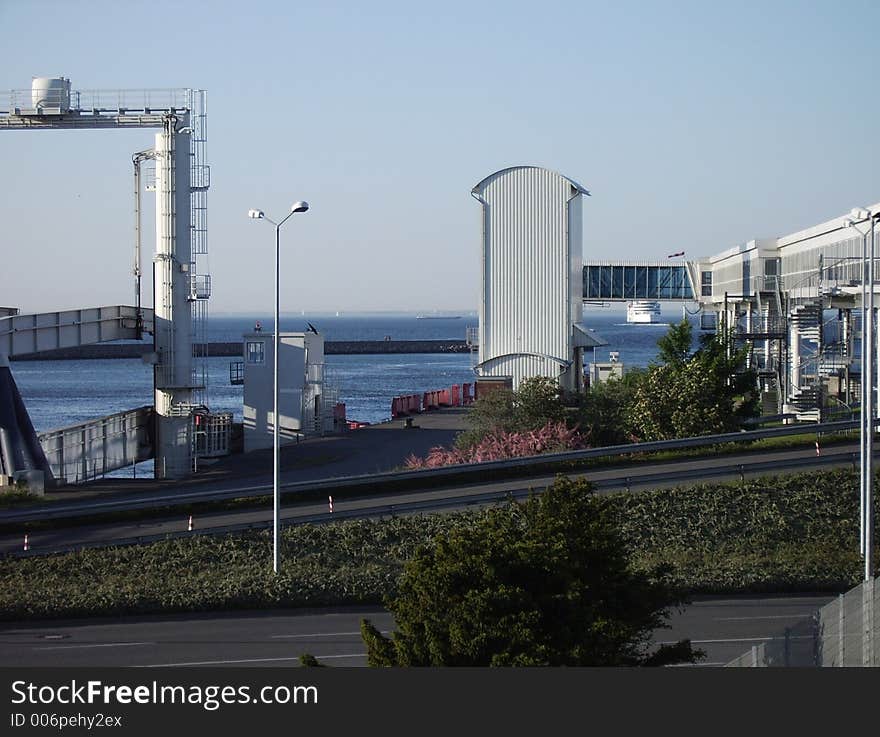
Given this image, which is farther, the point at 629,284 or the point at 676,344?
the point at 629,284

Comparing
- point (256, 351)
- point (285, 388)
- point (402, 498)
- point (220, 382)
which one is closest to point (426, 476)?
point (402, 498)

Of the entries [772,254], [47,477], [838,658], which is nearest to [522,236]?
[772,254]

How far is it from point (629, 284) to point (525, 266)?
87.7 feet

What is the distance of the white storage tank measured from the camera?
36.0 meters

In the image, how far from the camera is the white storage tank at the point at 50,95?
36000 mm

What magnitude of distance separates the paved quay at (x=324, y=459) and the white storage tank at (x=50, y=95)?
1168 centimetres

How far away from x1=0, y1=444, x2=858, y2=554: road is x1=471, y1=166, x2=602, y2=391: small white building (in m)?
15.6

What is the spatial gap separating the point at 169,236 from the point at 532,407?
1275 cm

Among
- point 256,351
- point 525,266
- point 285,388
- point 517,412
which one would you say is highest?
point 525,266

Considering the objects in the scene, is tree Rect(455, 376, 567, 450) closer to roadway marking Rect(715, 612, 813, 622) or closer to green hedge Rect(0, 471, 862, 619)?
green hedge Rect(0, 471, 862, 619)

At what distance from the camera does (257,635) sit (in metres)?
19.6

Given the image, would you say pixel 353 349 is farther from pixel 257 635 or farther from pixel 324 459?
pixel 257 635

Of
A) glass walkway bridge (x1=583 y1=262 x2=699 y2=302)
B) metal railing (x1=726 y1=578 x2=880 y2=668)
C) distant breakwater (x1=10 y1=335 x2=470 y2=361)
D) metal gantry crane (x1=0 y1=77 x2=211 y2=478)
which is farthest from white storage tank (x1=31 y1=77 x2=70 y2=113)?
distant breakwater (x1=10 y1=335 x2=470 y2=361)

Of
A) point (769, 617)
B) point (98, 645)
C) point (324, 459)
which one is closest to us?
point (98, 645)
